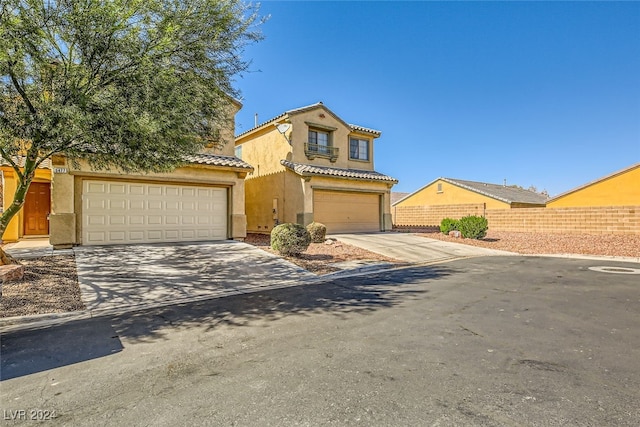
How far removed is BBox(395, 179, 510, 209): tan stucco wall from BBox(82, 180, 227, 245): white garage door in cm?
2446

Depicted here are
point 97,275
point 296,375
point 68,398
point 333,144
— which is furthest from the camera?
point 333,144

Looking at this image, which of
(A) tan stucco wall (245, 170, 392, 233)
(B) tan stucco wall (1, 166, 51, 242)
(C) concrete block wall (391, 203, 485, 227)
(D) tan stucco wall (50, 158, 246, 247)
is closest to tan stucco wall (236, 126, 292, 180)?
(A) tan stucco wall (245, 170, 392, 233)

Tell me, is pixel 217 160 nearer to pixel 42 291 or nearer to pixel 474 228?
pixel 42 291

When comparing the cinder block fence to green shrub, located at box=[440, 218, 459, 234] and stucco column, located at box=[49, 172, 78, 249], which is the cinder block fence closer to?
green shrub, located at box=[440, 218, 459, 234]

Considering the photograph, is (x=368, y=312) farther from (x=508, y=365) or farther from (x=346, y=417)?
(x=346, y=417)

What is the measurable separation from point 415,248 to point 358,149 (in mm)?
9653

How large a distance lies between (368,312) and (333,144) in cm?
1628

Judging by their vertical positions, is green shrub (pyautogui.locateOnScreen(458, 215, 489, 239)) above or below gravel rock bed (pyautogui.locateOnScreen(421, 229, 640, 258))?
above

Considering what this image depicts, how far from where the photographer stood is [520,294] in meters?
7.49

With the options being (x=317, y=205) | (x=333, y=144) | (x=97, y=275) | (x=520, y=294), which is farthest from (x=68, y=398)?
(x=333, y=144)

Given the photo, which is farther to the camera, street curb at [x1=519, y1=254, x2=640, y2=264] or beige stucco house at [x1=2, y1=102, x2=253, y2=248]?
street curb at [x1=519, y1=254, x2=640, y2=264]

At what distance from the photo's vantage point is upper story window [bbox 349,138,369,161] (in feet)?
73.4

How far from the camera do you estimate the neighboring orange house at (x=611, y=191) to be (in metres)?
21.3

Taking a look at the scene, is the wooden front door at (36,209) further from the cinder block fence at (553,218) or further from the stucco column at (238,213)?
the cinder block fence at (553,218)
